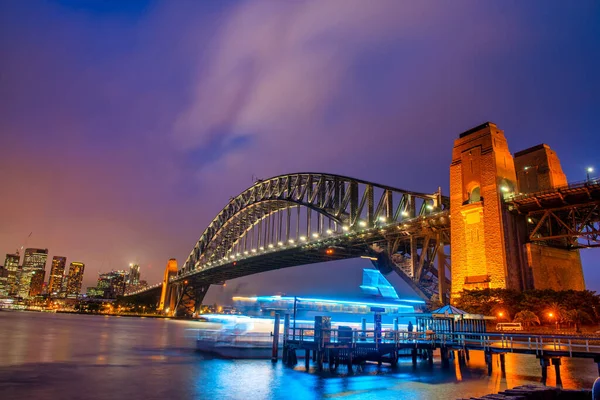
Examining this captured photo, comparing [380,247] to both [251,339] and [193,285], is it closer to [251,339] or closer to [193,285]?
[251,339]

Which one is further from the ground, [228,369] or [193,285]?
[193,285]

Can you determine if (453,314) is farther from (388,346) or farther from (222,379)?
(222,379)

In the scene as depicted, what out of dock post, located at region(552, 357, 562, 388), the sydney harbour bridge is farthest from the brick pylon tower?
dock post, located at region(552, 357, 562, 388)

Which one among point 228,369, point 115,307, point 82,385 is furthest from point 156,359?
point 115,307

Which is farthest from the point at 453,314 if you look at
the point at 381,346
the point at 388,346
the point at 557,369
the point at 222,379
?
the point at 222,379

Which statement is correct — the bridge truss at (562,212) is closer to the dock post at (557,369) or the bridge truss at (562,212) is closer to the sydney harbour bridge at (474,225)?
the sydney harbour bridge at (474,225)

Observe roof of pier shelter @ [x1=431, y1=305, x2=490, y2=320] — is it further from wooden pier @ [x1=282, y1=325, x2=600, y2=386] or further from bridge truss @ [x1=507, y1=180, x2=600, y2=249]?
bridge truss @ [x1=507, y1=180, x2=600, y2=249]
